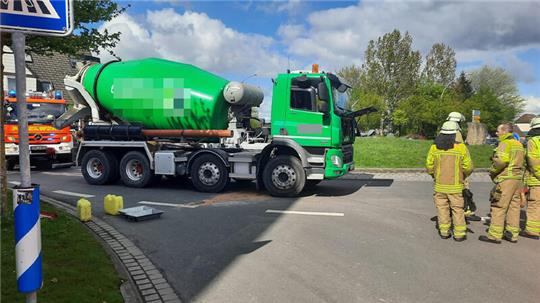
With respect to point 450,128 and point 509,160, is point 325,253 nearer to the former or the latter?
point 450,128

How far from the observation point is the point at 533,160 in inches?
238

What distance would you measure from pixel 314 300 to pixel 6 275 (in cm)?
299

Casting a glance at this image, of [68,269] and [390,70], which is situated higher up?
[390,70]

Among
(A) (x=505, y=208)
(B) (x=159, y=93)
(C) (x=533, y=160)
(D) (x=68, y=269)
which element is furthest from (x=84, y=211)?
(C) (x=533, y=160)

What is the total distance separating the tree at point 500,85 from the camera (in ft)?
169

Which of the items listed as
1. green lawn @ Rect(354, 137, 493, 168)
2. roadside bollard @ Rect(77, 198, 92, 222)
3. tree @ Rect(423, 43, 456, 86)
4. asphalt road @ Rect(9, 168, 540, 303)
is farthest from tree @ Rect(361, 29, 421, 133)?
roadside bollard @ Rect(77, 198, 92, 222)

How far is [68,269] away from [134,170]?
6.84 metres

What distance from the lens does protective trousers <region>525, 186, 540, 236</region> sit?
609 centimetres

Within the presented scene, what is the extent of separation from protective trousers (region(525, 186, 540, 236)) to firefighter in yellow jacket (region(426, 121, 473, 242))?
1033mm

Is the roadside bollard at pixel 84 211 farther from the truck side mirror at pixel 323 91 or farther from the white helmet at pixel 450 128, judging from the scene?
the white helmet at pixel 450 128

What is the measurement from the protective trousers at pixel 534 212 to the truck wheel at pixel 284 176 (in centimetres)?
427

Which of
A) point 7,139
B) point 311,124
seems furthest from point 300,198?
point 7,139

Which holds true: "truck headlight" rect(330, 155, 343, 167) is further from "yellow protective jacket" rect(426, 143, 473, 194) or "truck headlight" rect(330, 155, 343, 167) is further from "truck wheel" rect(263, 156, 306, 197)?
"yellow protective jacket" rect(426, 143, 473, 194)

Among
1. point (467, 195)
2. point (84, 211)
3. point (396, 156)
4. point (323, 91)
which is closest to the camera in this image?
point (467, 195)
